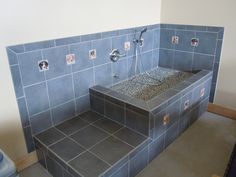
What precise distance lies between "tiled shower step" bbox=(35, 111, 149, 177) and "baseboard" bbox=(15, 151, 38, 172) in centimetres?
13

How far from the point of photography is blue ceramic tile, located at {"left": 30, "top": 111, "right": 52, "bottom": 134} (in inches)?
66.2

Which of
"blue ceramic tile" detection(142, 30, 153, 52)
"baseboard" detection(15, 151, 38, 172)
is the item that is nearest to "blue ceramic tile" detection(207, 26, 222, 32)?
"blue ceramic tile" detection(142, 30, 153, 52)

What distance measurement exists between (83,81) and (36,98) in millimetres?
428

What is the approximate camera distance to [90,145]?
1.59 meters

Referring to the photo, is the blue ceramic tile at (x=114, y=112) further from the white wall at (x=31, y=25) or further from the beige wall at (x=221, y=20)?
the beige wall at (x=221, y=20)

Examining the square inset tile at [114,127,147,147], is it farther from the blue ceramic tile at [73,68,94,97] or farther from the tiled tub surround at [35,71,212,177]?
the blue ceramic tile at [73,68,94,97]

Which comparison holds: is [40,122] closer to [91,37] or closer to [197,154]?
[91,37]

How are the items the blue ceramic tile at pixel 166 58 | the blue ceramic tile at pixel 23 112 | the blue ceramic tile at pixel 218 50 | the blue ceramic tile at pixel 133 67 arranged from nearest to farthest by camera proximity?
the blue ceramic tile at pixel 23 112 < the blue ceramic tile at pixel 218 50 < the blue ceramic tile at pixel 133 67 < the blue ceramic tile at pixel 166 58

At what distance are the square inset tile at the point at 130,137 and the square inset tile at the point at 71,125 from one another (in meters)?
0.31

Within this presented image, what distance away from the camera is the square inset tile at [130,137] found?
63.6 inches

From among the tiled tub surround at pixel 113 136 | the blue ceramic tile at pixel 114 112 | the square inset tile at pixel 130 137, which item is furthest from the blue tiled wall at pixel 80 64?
the square inset tile at pixel 130 137

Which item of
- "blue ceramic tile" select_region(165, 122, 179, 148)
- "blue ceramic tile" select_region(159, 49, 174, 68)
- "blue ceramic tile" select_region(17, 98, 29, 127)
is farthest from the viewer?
"blue ceramic tile" select_region(159, 49, 174, 68)

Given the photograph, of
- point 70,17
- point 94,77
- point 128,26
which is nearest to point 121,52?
point 128,26

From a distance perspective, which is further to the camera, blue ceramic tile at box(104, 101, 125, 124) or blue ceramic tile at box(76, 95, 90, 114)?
blue ceramic tile at box(76, 95, 90, 114)
